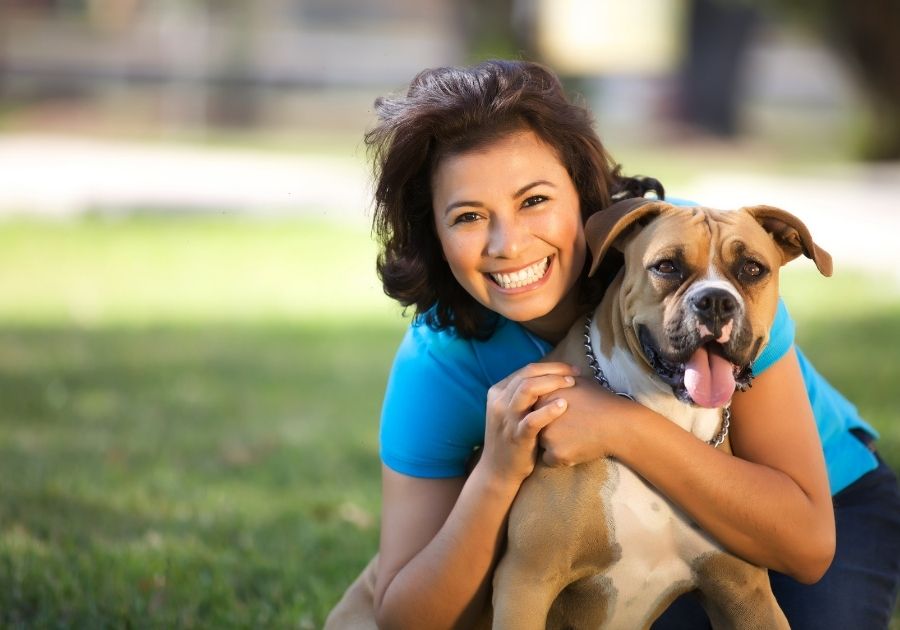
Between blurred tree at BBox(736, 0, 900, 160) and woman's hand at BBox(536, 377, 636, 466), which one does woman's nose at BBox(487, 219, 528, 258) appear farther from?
blurred tree at BBox(736, 0, 900, 160)

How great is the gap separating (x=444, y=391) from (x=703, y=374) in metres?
0.87

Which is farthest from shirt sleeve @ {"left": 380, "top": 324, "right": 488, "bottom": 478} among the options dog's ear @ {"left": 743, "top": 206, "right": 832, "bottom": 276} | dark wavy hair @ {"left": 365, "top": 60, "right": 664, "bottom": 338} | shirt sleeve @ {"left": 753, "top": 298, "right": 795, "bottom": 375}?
dog's ear @ {"left": 743, "top": 206, "right": 832, "bottom": 276}

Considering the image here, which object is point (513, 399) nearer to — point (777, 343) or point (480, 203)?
point (480, 203)

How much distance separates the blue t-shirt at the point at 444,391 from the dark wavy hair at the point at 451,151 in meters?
0.07

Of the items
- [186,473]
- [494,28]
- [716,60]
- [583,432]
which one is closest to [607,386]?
[583,432]

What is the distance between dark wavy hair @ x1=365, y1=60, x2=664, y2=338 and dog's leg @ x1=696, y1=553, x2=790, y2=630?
0.88m

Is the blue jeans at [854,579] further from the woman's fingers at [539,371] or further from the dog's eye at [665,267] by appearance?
the dog's eye at [665,267]

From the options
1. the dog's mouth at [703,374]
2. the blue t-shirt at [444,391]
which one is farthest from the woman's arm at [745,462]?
the blue t-shirt at [444,391]

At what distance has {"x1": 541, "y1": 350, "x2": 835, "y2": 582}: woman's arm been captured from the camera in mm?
3342

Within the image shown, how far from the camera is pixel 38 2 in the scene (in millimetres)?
36406

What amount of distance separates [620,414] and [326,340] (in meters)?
6.34

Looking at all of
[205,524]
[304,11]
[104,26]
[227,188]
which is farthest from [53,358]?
[304,11]

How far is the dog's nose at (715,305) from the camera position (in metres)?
3.21

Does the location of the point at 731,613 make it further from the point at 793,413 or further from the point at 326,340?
the point at 326,340
